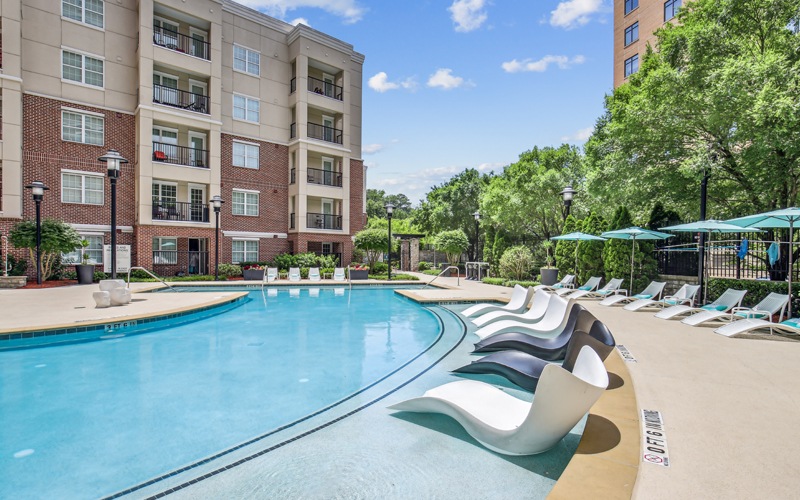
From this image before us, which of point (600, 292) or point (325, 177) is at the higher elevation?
point (325, 177)

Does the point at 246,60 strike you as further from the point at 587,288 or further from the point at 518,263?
the point at 587,288

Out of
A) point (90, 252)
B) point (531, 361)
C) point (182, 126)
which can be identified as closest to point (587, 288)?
point (531, 361)

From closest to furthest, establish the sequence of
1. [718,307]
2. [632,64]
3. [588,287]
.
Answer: [718,307]
[588,287]
[632,64]

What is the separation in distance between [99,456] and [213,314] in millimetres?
8014

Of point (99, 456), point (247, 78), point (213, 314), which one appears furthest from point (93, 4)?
point (99, 456)

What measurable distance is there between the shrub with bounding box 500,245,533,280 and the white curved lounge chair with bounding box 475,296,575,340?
11718mm

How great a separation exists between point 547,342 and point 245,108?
73.1ft

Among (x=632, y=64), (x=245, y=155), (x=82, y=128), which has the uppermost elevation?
(x=632, y=64)

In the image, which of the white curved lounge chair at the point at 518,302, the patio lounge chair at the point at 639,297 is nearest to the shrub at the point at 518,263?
the patio lounge chair at the point at 639,297

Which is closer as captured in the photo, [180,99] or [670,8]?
[180,99]

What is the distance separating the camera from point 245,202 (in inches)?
899

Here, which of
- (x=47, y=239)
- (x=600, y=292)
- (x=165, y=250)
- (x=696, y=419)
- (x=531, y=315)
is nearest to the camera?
(x=696, y=419)

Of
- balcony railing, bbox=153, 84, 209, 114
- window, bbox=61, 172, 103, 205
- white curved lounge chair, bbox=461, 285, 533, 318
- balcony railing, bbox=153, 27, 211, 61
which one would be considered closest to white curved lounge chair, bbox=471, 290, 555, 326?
white curved lounge chair, bbox=461, 285, 533, 318

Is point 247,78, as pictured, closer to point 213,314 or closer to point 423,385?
point 213,314
